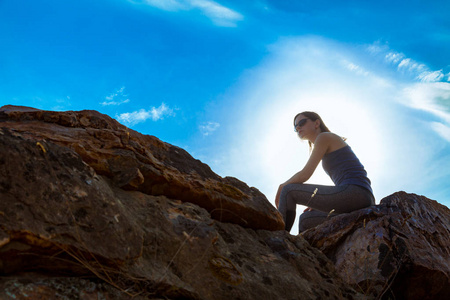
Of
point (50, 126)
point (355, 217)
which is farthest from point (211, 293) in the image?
point (355, 217)

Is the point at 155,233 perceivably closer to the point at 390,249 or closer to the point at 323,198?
the point at 390,249

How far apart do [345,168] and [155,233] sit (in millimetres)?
3224

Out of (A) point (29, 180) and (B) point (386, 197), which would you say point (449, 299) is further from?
(A) point (29, 180)

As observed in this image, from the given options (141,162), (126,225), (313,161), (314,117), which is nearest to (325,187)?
(313,161)

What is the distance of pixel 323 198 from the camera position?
4.06m

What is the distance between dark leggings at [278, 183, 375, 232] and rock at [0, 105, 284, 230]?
3.27ft

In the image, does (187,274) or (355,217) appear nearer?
(187,274)

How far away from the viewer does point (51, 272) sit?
149cm

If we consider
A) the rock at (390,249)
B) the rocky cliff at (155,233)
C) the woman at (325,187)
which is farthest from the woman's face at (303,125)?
the rocky cliff at (155,233)

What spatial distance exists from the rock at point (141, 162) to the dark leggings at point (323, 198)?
3.27 feet

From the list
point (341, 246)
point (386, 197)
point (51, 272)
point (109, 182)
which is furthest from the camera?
point (386, 197)

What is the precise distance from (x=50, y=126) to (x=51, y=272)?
4.10 ft

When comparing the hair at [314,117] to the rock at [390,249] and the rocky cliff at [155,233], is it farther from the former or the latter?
the rocky cliff at [155,233]

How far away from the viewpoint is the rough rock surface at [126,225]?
1.46 meters
